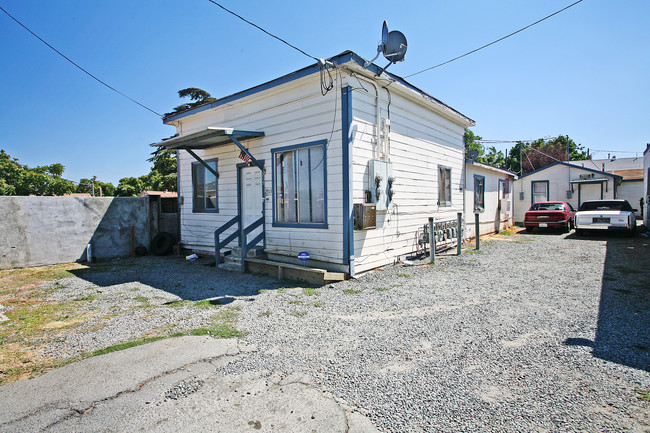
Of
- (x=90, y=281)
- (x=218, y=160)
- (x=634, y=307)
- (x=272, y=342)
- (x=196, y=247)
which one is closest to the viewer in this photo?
(x=272, y=342)

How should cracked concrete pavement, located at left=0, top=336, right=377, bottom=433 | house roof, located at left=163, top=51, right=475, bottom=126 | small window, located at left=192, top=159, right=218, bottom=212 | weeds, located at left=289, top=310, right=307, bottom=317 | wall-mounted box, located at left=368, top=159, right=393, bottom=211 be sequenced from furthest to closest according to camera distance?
small window, located at left=192, top=159, right=218, bottom=212 < wall-mounted box, located at left=368, top=159, right=393, bottom=211 < house roof, located at left=163, top=51, right=475, bottom=126 < weeds, located at left=289, top=310, right=307, bottom=317 < cracked concrete pavement, located at left=0, top=336, right=377, bottom=433

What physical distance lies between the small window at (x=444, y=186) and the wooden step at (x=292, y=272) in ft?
17.2

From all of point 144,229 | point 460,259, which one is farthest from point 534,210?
point 144,229

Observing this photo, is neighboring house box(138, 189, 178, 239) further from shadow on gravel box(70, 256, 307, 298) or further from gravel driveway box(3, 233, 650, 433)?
gravel driveway box(3, 233, 650, 433)

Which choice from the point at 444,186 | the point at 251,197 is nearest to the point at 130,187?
the point at 251,197

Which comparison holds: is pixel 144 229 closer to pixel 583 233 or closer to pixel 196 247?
pixel 196 247

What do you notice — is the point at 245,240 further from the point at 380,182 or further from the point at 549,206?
the point at 549,206

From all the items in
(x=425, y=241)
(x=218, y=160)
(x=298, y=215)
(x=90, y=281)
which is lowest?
(x=90, y=281)

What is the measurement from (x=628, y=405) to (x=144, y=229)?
472 inches

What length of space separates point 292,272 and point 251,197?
264cm

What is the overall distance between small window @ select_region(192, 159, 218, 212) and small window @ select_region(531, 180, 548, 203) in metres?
19.3

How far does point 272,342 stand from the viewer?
3.96 m

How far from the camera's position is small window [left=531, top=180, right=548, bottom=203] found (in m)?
21.2

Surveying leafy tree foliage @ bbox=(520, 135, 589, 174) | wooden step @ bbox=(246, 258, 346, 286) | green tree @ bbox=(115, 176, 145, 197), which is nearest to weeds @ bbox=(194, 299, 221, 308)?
wooden step @ bbox=(246, 258, 346, 286)
